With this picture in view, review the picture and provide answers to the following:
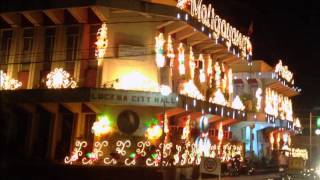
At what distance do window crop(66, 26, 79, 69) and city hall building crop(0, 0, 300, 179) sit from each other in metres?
0.07

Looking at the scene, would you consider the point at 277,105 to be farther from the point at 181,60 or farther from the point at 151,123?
the point at 151,123

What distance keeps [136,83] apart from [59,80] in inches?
196

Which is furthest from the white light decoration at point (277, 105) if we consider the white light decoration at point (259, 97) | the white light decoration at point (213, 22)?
the white light decoration at point (213, 22)

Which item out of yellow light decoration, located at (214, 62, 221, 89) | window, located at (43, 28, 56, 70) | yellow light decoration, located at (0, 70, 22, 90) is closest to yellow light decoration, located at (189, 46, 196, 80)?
yellow light decoration, located at (214, 62, 221, 89)

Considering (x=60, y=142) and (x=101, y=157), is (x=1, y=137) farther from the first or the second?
(x=60, y=142)

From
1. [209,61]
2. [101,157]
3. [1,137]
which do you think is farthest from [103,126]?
[1,137]

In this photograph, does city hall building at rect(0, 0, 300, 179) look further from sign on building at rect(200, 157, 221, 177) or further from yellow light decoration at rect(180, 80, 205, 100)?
sign on building at rect(200, 157, 221, 177)

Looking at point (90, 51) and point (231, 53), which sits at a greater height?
point (231, 53)

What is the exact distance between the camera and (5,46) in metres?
33.7

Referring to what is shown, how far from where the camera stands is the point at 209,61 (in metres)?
40.6

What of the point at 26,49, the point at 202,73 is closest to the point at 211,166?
the point at 26,49

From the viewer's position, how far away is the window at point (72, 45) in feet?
103

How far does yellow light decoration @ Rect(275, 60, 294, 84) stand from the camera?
55.2 metres

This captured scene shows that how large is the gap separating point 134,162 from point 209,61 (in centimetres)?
1491
